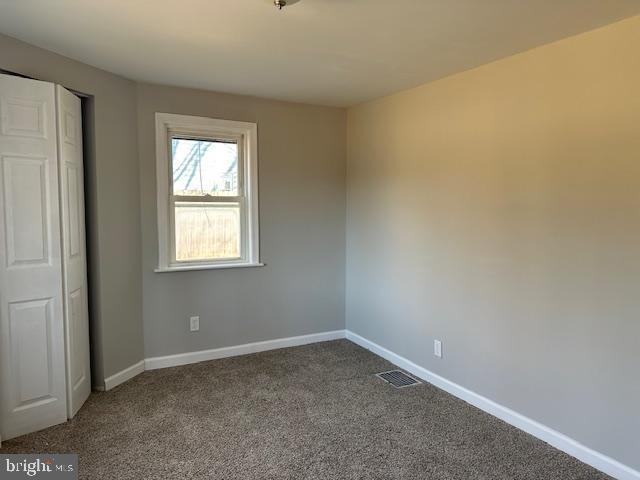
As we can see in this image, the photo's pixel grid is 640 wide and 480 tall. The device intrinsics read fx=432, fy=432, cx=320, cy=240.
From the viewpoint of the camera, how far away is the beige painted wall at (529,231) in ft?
7.19

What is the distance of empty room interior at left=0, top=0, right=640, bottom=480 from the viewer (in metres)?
2.22

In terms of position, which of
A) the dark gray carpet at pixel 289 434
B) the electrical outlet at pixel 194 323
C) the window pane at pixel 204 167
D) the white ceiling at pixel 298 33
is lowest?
the dark gray carpet at pixel 289 434

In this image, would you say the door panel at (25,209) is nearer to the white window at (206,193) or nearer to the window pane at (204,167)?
the white window at (206,193)

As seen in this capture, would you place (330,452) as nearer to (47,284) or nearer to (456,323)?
(456,323)

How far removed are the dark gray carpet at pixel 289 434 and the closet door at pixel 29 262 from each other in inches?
8.7

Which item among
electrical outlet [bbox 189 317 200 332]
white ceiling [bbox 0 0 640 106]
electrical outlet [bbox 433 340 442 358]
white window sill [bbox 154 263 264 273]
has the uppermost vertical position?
white ceiling [bbox 0 0 640 106]

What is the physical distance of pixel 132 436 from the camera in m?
2.57

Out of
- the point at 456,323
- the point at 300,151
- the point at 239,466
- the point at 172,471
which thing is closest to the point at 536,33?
the point at 456,323

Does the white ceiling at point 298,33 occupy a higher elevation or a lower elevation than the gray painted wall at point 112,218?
higher

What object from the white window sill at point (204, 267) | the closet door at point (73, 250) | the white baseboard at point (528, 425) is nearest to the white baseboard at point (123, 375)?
the closet door at point (73, 250)

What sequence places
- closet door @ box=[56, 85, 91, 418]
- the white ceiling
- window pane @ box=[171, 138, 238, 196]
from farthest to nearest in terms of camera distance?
window pane @ box=[171, 138, 238, 196]
closet door @ box=[56, 85, 91, 418]
the white ceiling

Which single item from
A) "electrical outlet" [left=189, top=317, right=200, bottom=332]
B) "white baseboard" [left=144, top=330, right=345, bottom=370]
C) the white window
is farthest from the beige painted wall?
"electrical outlet" [left=189, top=317, right=200, bottom=332]

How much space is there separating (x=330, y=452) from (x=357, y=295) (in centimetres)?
203

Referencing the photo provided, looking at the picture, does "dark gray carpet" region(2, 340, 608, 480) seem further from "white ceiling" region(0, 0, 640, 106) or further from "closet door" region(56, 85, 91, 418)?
"white ceiling" region(0, 0, 640, 106)
